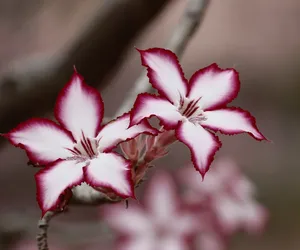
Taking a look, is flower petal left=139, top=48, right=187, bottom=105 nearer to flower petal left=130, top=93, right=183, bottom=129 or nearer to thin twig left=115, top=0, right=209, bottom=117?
flower petal left=130, top=93, right=183, bottom=129

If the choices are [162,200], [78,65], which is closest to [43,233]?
[78,65]

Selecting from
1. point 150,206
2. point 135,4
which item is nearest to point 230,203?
point 150,206

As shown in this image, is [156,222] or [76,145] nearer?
[76,145]

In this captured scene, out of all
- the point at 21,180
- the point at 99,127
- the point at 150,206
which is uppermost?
the point at 99,127

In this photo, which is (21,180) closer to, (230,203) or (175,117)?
(230,203)

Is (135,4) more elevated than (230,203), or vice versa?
(135,4)

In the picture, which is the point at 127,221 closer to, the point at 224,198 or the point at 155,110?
the point at 224,198

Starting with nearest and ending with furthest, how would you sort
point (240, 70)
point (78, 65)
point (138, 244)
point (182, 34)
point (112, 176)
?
point (112, 176) < point (182, 34) < point (78, 65) < point (138, 244) < point (240, 70)

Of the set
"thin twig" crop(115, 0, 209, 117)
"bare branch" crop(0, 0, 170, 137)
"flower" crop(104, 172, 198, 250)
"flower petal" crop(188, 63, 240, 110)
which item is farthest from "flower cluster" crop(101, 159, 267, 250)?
"flower petal" crop(188, 63, 240, 110)
